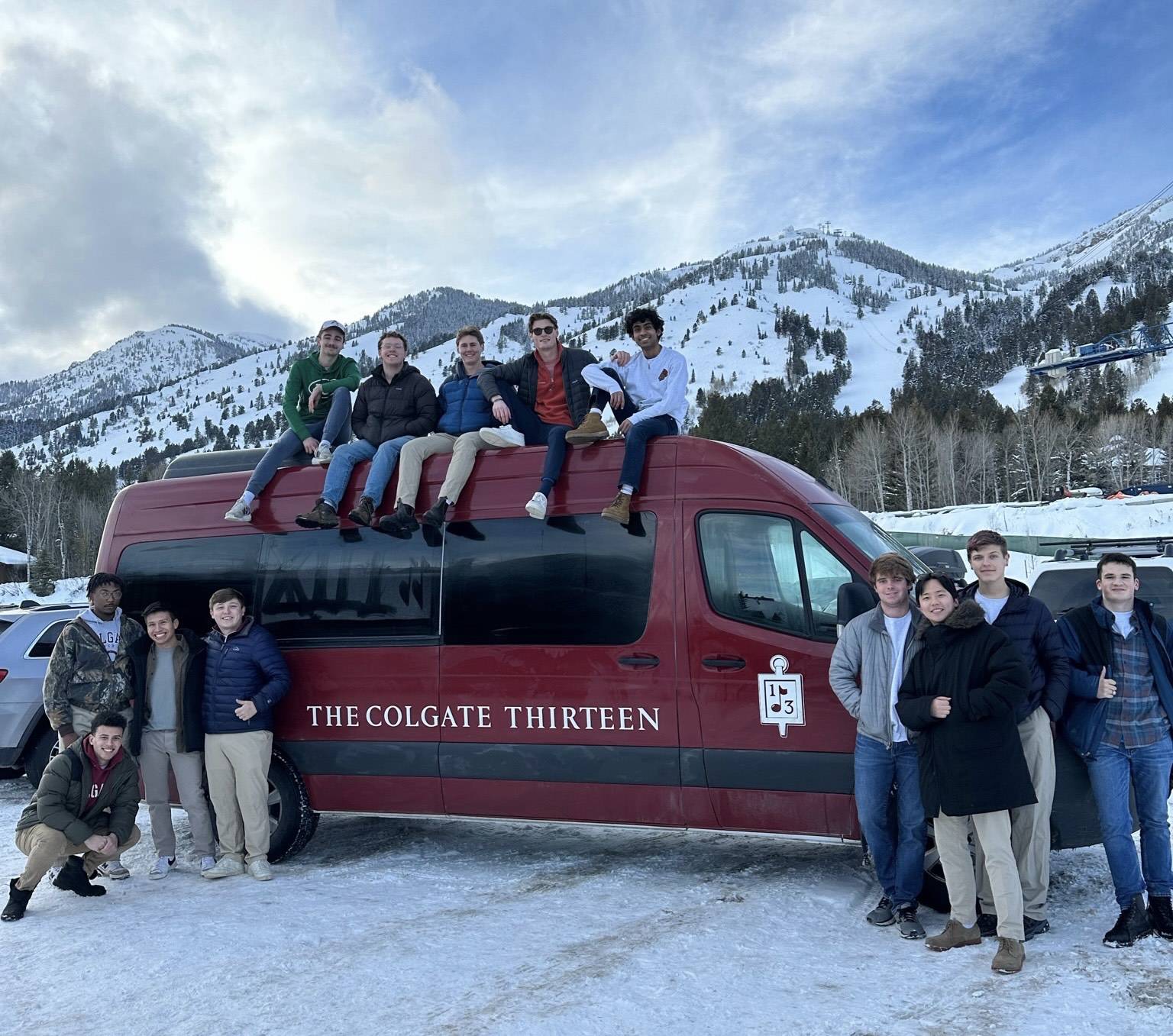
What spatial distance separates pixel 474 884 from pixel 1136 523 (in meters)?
40.8

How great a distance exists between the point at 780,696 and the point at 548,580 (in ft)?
4.76

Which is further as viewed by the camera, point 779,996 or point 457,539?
point 457,539

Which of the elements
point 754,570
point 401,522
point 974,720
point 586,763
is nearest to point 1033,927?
point 974,720

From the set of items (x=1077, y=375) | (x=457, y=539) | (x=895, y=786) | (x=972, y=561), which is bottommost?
(x=895, y=786)

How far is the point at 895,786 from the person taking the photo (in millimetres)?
4207

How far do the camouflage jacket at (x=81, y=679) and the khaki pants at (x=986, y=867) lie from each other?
4694 mm

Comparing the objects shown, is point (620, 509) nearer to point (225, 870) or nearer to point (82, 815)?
point (225, 870)

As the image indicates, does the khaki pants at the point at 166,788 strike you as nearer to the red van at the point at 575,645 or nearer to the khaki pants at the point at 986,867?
the red van at the point at 575,645

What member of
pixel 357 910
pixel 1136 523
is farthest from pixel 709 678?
pixel 1136 523

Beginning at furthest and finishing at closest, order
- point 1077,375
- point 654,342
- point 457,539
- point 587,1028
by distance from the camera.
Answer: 1. point 1077,375
2. point 654,342
3. point 457,539
4. point 587,1028

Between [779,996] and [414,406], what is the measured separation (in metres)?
4.18

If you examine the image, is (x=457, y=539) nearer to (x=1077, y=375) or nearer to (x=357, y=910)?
(x=357, y=910)

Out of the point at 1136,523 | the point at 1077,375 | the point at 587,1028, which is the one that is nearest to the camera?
the point at 587,1028

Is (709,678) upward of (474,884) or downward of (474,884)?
upward
